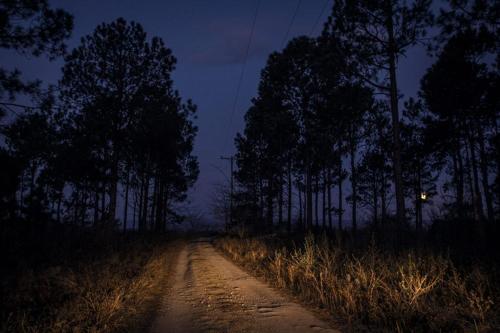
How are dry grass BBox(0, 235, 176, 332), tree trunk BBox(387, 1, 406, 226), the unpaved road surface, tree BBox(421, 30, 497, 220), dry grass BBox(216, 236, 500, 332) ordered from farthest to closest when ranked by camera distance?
tree BBox(421, 30, 497, 220), tree trunk BBox(387, 1, 406, 226), the unpaved road surface, dry grass BBox(0, 235, 176, 332), dry grass BBox(216, 236, 500, 332)

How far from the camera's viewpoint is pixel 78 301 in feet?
18.7

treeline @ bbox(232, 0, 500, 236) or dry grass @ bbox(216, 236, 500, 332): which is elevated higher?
treeline @ bbox(232, 0, 500, 236)

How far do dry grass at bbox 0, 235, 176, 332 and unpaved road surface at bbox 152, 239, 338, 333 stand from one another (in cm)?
51

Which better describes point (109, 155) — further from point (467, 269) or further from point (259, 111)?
point (467, 269)

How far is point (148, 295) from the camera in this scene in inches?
294

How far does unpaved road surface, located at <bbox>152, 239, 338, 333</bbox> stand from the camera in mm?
5047

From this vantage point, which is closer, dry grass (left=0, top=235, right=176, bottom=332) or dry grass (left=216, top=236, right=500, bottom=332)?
dry grass (left=216, top=236, right=500, bottom=332)

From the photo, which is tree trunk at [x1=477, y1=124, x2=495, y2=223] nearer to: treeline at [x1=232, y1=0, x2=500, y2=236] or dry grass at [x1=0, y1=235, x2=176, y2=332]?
treeline at [x1=232, y1=0, x2=500, y2=236]

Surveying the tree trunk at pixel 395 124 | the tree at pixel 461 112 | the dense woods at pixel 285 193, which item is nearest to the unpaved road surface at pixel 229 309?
the dense woods at pixel 285 193

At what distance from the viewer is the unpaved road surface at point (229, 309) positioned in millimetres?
5047

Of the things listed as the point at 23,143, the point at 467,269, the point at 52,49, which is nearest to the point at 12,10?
the point at 52,49

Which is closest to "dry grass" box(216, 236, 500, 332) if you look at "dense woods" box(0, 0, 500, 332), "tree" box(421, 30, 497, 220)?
"dense woods" box(0, 0, 500, 332)

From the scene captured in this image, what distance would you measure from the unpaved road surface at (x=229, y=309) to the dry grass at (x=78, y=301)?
507 millimetres

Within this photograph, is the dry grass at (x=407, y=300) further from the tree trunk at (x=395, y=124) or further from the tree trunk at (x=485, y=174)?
the tree trunk at (x=485, y=174)
